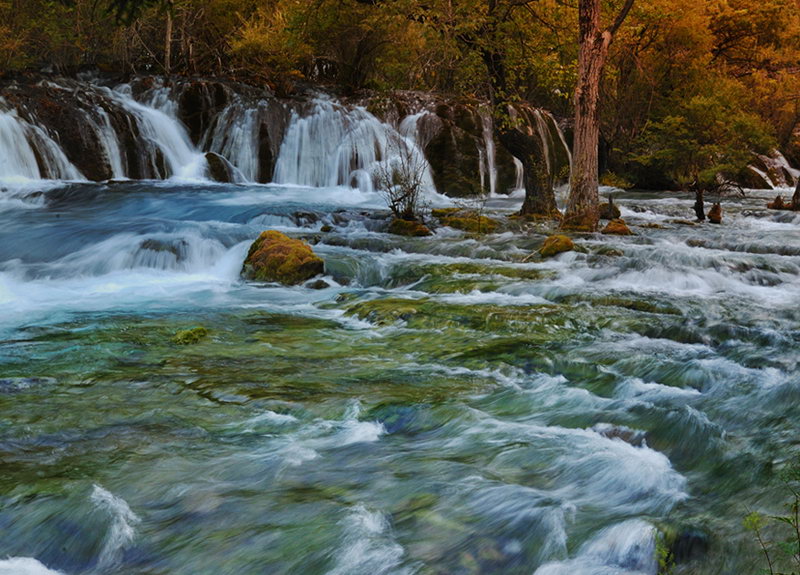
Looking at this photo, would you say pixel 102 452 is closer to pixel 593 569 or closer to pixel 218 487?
pixel 218 487

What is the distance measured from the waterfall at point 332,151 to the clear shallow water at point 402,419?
38.4ft

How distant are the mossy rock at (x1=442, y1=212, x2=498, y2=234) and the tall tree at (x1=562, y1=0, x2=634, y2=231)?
5.13 feet

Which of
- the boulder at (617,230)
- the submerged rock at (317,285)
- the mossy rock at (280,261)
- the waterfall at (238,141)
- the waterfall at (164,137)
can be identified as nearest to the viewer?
the submerged rock at (317,285)

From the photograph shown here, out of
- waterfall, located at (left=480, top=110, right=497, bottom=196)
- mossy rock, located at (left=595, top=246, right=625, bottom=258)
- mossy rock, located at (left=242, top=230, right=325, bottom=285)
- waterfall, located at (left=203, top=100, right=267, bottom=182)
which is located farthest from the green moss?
waterfall, located at (left=480, top=110, right=497, bottom=196)

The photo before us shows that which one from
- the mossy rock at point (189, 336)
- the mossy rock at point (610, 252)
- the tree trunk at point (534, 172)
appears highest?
the tree trunk at point (534, 172)

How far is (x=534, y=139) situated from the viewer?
16.5 metres

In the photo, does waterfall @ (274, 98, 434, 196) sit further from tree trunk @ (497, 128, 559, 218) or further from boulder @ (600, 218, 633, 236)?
boulder @ (600, 218, 633, 236)

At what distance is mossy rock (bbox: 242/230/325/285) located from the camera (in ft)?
33.8

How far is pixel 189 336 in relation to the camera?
6949 millimetres

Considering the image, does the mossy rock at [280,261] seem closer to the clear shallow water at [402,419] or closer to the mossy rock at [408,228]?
the clear shallow water at [402,419]

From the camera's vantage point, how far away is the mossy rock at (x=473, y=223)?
14445 mm

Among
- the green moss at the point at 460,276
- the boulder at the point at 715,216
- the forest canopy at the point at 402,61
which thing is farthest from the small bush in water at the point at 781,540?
the forest canopy at the point at 402,61

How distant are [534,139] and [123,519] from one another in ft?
47.8

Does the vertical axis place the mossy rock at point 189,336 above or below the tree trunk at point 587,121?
below
